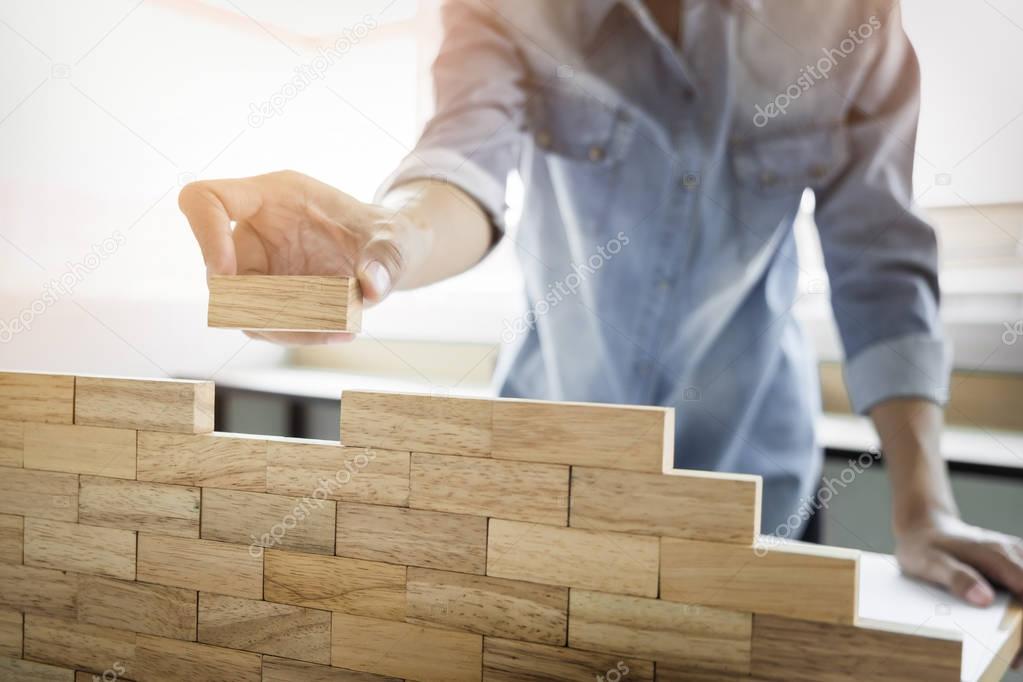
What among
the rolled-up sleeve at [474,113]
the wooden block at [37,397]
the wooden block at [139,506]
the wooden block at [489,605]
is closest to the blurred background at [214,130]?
the rolled-up sleeve at [474,113]

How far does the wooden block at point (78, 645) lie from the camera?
0.78m

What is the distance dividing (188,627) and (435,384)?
1.06 metres

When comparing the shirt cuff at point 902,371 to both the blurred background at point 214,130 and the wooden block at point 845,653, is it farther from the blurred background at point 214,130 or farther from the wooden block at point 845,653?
the wooden block at point 845,653

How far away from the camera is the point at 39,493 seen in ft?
2.67

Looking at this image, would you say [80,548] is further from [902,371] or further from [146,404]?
[902,371]

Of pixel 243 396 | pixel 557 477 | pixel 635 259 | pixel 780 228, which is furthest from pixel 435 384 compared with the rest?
pixel 557 477

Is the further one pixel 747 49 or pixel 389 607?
pixel 747 49

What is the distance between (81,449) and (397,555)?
0.37 m

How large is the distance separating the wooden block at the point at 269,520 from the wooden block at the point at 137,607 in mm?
80

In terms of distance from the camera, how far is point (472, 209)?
950mm

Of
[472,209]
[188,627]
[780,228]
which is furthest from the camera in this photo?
[780,228]

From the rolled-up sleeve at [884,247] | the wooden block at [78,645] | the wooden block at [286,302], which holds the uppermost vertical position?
the rolled-up sleeve at [884,247]

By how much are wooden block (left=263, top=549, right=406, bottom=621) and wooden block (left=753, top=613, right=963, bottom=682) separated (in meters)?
0.32

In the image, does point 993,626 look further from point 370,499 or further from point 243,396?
point 243,396
